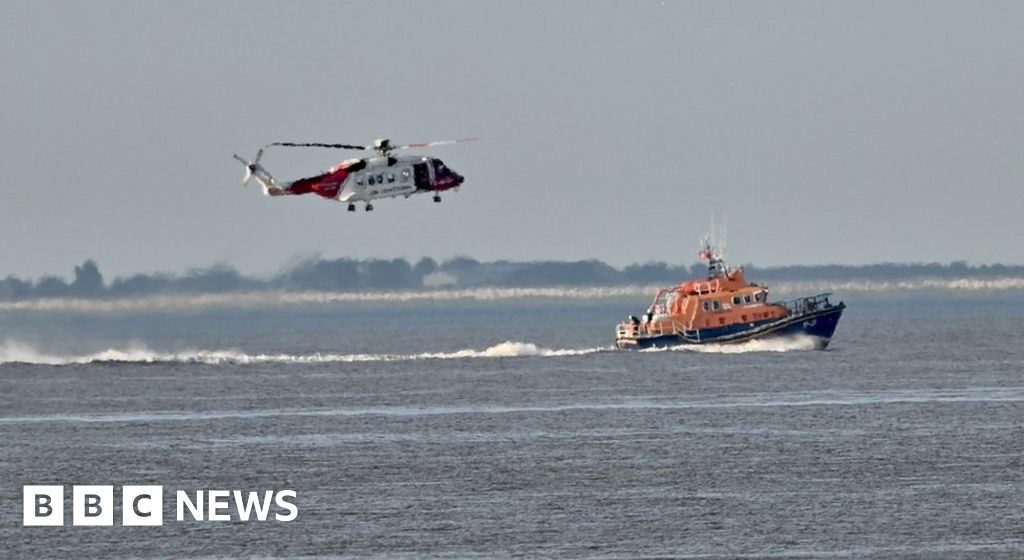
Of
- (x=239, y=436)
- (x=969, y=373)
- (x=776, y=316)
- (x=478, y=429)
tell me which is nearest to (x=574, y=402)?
(x=478, y=429)

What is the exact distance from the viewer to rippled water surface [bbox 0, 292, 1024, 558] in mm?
51094

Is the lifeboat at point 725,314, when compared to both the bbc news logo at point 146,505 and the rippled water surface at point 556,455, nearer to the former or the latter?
the rippled water surface at point 556,455

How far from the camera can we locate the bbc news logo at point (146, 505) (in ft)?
182

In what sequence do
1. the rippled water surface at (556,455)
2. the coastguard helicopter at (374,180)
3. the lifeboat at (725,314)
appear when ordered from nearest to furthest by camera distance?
the rippled water surface at (556,455) → the coastguard helicopter at (374,180) → the lifeboat at (725,314)

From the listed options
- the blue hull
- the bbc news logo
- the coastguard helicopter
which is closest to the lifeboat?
the blue hull

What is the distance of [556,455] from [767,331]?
5403cm

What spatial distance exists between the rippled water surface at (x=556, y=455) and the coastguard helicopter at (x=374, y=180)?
29.2 ft

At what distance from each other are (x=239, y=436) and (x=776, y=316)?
169 feet

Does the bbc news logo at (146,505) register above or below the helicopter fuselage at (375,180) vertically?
below

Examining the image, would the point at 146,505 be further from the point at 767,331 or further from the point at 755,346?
the point at 755,346

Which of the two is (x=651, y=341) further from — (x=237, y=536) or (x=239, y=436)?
(x=237, y=536)

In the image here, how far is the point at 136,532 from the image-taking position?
53281 mm

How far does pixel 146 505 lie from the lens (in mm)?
57562

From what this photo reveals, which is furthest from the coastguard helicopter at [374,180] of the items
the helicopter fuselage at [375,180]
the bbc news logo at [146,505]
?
the bbc news logo at [146,505]
